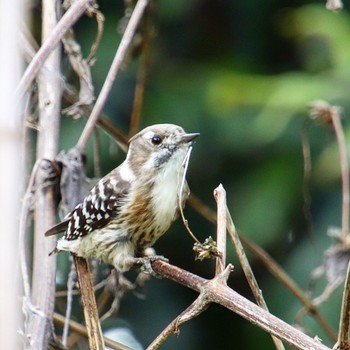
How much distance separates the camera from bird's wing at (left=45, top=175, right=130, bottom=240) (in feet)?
9.03

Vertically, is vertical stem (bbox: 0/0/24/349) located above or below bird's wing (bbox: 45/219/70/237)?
above

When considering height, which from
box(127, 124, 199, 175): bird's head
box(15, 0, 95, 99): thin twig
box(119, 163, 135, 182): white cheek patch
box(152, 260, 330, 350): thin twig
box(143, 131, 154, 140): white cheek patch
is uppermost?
box(15, 0, 95, 99): thin twig

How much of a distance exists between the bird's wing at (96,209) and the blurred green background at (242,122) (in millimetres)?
1512

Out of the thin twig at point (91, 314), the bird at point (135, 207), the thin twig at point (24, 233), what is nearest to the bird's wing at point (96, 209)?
the bird at point (135, 207)

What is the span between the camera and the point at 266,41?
5461 mm

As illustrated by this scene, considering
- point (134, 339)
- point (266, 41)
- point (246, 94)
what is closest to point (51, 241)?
point (134, 339)

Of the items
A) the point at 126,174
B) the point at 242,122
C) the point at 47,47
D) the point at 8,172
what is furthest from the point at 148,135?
the point at 242,122

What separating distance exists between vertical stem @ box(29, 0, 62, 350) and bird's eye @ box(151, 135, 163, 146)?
33 centimetres

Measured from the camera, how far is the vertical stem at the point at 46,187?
2.50m

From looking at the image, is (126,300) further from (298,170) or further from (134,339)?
(298,170)

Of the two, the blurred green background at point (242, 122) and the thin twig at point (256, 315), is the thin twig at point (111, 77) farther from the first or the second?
the blurred green background at point (242, 122)

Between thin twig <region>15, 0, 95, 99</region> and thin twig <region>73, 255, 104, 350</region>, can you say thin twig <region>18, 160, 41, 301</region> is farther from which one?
thin twig <region>15, 0, 95, 99</region>

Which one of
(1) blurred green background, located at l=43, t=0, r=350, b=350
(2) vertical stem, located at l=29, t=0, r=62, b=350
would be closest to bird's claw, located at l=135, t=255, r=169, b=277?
(2) vertical stem, located at l=29, t=0, r=62, b=350

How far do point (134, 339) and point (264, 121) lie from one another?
135cm
